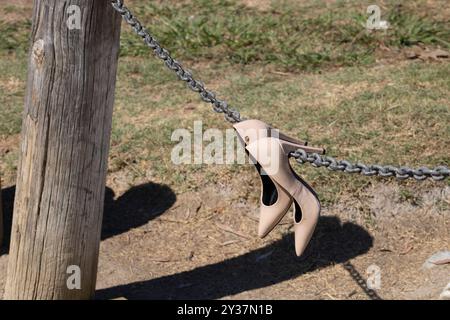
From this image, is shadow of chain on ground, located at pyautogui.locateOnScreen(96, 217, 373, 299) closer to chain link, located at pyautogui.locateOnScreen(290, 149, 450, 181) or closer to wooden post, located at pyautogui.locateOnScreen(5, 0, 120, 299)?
wooden post, located at pyautogui.locateOnScreen(5, 0, 120, 299)

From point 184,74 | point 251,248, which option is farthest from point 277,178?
point 251,248

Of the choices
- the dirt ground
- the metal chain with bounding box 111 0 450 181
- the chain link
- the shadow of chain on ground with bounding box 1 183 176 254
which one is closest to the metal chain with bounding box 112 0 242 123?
the metal chain with bounding box 111 0 450 181

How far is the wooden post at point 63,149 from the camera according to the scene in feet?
12.1

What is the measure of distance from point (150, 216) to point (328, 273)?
1085 millimetres

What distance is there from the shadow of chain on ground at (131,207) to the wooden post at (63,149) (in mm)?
899

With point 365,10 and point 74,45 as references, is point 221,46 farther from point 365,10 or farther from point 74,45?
point 74,45

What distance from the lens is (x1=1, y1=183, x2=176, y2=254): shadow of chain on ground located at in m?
5.02

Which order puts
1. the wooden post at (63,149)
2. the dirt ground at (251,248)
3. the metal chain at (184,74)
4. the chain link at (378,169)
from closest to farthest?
the chain link at (378,169), the metal chain at (184,74), the wooden post at (63,149), the dirt ground at (251,248)

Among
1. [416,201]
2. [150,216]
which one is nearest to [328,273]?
[416,201]

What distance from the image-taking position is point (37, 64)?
3.74 m

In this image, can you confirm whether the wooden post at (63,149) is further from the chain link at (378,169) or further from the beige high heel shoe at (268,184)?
the chain link at (378,169)

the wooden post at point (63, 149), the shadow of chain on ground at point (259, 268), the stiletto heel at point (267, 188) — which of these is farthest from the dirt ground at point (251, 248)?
the stiletto heel at point (267, 188)

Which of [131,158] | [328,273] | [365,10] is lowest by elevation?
[328,273]

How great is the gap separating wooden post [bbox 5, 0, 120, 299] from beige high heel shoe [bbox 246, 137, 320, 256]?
0.79m
